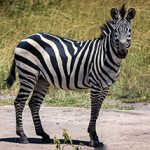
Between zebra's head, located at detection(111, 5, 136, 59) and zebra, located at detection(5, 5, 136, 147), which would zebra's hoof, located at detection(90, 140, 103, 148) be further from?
zebra's head, located at detection(111, 5, 136, 59)

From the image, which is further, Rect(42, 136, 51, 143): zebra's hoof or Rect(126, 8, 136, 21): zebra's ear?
Rect(42, 136, 51, 143): zebra's hoof

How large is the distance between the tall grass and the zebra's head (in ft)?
16.6

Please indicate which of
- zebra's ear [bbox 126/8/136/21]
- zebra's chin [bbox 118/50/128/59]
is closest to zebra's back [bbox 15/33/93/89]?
zebra's chin [bbox 118/50/128/59]

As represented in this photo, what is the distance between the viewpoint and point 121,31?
28.9 feet

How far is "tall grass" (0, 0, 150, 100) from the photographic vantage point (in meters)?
14.9

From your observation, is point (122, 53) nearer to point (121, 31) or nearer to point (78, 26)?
point (121, 31)

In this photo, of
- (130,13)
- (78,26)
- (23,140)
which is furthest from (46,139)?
(78,26)

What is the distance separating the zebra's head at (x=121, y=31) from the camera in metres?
8.74

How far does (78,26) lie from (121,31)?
9.11 meters

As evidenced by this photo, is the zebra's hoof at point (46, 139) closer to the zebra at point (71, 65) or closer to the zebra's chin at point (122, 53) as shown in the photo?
the zebra at point (71, 65)

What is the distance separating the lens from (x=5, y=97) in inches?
545

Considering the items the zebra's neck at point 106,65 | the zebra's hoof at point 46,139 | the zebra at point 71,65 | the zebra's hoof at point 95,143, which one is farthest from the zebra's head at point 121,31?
the zebra's hoof at point 46,139

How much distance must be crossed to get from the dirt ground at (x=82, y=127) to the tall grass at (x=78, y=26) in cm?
226

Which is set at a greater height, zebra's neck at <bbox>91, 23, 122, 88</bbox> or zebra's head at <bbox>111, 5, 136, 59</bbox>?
zebra's head at <bbox>111, 5, 136, 59</bbox>
